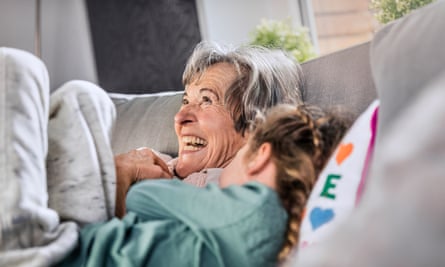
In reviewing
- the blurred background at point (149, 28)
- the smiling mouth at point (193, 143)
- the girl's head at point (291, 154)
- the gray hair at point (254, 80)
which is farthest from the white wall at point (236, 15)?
the girl's head at point (291, 154)

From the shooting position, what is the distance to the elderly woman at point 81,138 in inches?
32.4

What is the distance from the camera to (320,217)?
77cm

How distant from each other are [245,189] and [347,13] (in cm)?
297

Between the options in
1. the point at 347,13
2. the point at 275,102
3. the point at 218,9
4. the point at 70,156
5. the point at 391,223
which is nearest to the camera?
the point at 391,223

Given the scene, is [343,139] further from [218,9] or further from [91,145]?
[218,9]

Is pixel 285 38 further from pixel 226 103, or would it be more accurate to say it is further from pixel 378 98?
pixel 378 98

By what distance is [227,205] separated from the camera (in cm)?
78

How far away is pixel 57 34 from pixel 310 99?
9.79 feet

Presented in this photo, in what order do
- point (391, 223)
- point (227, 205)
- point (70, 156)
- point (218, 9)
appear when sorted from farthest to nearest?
point (218, 9) < point (70, 156) < point (227, 205) < point (391, 223)

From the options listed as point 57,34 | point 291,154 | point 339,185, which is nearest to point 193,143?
point 291,154

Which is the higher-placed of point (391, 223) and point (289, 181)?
point (391, 223)

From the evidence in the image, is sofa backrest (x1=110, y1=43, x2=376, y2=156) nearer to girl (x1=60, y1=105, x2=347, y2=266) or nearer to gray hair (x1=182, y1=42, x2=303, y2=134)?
gray hair (x1=182, y1=42, x2=303, y2=134)

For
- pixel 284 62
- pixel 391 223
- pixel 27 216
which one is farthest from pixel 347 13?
pixel 391 223

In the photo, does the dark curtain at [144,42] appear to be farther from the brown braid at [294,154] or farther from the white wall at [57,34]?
the brown braid at [294,154]
